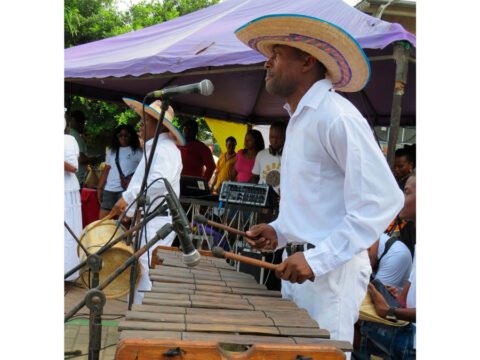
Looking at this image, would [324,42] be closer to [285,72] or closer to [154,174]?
[285,72]

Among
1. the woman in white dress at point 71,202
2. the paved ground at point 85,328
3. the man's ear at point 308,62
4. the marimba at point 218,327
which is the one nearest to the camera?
the marimba at point 218,327

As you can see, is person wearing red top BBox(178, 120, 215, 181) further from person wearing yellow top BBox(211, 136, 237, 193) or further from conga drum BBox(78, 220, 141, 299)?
conga drum BBox(78, 220, 141, 299)

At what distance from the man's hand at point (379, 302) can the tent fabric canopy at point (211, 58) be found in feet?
7.36

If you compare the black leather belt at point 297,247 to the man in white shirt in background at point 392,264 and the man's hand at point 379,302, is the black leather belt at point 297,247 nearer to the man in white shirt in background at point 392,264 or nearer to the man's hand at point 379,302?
the man's hand at point 379,302

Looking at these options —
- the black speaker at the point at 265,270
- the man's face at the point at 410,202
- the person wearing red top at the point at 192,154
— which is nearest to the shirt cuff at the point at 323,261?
the man's face at the point at 410,202

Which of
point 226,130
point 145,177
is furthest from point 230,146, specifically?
point 145,177

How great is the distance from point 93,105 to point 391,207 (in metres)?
14.0

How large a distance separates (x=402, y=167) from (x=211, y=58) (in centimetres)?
245

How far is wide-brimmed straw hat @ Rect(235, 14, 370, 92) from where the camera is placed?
2.20 m

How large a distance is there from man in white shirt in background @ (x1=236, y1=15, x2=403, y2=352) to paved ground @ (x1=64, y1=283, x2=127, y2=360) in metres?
2.09

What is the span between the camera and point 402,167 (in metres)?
5.50

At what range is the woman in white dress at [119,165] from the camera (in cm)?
663

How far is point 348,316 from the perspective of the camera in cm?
205

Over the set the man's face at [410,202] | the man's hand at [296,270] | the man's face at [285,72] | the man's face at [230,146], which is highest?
the man's face at [285,72]
